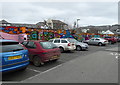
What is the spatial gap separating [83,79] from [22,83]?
7.93ft

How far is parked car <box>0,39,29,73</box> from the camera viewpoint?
3904mm

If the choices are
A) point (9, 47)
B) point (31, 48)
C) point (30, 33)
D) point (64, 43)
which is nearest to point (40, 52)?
point (31, 48)

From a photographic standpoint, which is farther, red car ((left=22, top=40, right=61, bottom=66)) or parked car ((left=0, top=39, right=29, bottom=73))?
red car ((left=22, top=40, right=61, bottom=66))

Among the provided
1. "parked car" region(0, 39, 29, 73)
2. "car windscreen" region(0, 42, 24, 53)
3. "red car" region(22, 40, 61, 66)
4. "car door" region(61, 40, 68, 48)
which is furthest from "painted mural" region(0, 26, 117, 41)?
"parked car" region(0, 39, 29, 73)

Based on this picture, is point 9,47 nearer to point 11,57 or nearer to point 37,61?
point 11,57

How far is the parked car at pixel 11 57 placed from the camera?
390 centimetres

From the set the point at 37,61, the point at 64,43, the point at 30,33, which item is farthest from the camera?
the point at 30,33

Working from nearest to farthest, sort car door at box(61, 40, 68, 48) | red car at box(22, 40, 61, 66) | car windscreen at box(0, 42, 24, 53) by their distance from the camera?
car windscreen at box(0, 42, 24, 53)
red car at box(22, 40, 61, 66)
car door at box(61, 40, 68, 48)

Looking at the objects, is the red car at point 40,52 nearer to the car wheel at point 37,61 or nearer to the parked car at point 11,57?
the car wheel at point 37,61

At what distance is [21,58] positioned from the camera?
4.55m

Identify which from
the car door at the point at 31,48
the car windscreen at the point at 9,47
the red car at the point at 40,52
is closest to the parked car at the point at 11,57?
the car windscreen at the point at 9,47

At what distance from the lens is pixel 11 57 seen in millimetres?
4121

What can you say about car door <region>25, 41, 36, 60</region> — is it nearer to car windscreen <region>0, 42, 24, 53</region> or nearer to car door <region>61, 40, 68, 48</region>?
car windscreen <region>0, 42, 24, 53</region>

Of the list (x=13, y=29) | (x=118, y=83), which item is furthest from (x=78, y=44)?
(x=118, y=83)
